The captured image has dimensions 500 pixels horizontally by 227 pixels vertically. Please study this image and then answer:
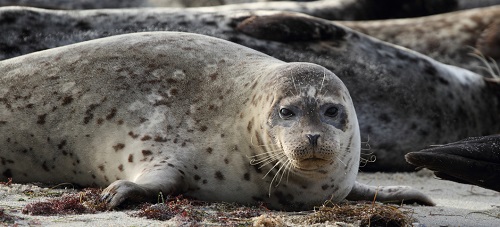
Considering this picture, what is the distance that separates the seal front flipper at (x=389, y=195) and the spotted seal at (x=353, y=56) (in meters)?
1.31

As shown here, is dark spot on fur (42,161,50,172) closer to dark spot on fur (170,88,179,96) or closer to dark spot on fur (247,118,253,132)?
dark spot on fur (170,88,179,96)

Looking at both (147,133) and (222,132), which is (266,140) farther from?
(147,133)

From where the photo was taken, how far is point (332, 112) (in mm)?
4211

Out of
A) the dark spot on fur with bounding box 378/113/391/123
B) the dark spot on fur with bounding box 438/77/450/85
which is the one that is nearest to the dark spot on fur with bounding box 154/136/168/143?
the dark spot on fur with bounding box 378/113/391/123

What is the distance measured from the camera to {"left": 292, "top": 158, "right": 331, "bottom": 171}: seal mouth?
13.2ft

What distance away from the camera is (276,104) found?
4.26 metres

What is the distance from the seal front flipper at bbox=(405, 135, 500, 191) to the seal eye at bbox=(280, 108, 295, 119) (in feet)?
1.70

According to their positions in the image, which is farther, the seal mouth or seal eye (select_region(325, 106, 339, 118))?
seal eye (select_region(325, 106, 339, 118))

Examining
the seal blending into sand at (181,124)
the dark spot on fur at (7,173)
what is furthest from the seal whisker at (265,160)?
the dark spot on fur at (7,173)

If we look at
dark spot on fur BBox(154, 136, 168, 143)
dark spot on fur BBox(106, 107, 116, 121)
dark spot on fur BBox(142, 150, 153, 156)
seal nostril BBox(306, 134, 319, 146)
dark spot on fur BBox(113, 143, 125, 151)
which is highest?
dark spot on fur BBox(106, 107, 116, 121)

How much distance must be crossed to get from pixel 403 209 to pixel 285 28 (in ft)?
8.20

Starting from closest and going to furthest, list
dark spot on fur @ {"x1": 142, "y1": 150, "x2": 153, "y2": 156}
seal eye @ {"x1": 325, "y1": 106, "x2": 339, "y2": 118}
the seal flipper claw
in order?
the seal flipper claw → seal eye @ {"x1": 325, "y1": 106, "x2": 339, "y2": 118} → dark spot on fur @ {"x1": 142, "y1": 150, "x2": 153, "y2": 156}

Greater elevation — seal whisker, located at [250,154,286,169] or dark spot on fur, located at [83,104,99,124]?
dark spot on fur, located at [83,104,99,124]

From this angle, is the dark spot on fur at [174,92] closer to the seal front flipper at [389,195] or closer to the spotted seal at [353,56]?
the seal front flipper at [389,195]
